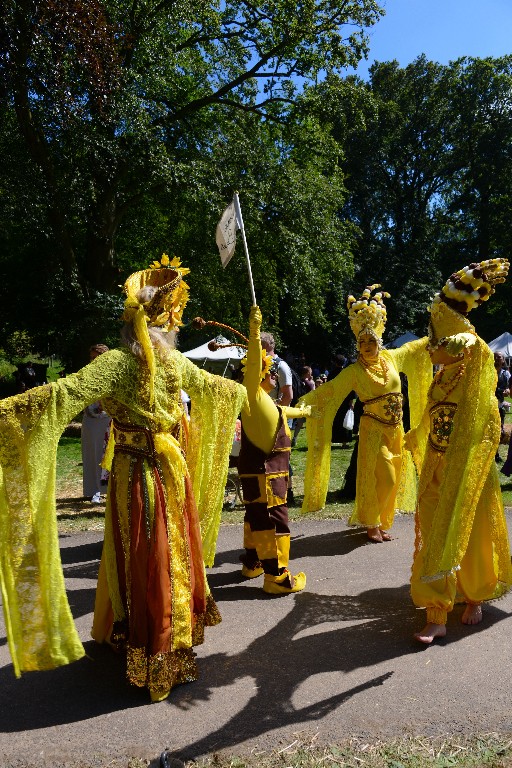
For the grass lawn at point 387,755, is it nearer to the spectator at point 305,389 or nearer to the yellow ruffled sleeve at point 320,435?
the yellow ruffled sleeve at point 320,435

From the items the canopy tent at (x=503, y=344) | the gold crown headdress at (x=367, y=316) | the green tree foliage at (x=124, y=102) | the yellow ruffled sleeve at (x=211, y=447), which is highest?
the green tree foliage at (x=124, y=102)

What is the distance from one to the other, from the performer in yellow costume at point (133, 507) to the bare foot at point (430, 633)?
124cm

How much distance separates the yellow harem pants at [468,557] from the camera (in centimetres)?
397

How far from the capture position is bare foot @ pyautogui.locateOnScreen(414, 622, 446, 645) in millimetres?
3881

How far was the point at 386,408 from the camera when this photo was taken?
5973 millimetres

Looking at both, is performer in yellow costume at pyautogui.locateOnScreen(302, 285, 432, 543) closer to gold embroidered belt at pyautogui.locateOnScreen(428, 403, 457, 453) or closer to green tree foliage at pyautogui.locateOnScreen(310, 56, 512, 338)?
gold embroidered belt at pyautogui.locateOnScreen(428, 403, 457, 453)

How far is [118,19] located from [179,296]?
12761mm

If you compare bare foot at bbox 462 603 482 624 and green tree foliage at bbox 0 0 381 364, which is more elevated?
green tree foliage at bbox 0 0 381 364

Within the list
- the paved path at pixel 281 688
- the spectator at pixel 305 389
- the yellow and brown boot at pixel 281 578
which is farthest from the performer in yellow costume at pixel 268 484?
the spectator at pixel 305 389

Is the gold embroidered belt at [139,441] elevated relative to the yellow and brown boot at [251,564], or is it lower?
elevated

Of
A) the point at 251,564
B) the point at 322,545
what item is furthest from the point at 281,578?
the point at 322,545

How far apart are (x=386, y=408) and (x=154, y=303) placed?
311 cm

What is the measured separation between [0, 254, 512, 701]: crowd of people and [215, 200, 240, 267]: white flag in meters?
0.45

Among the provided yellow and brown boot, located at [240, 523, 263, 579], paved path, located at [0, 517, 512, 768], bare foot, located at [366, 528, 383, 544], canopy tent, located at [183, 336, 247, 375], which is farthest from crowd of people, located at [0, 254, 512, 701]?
canopy tent, located at [183, 336, 247, 375]
